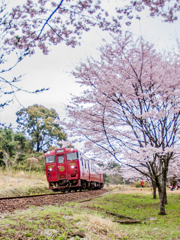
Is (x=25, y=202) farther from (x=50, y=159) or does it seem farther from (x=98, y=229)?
(x=50, y=159)

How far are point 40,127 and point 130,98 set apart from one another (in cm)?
2456

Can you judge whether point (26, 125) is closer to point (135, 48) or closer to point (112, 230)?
point (135, 48)

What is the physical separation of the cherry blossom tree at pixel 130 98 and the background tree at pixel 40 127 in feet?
74.5

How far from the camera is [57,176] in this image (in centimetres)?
1316

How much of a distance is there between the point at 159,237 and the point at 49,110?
1129 inches

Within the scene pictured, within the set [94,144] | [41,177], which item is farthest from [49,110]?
[94,144]

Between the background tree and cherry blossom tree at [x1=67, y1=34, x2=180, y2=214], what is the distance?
74.5 ft

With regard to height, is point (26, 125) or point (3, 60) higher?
point (26, 125)

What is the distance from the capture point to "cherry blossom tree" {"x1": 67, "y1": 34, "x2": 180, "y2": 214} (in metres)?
6.87

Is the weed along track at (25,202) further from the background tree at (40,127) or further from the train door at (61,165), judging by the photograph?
the background tree at (40,127)

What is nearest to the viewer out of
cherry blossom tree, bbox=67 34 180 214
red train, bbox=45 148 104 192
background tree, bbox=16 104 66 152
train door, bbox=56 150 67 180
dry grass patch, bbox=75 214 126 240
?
dry grass patch, bbox=75 214 126 240

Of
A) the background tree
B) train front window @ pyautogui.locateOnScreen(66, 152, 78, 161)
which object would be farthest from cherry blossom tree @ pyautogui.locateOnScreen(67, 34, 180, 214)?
the background tree

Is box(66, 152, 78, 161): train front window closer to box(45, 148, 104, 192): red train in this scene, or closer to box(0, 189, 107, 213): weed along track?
box(45, 148, 104, 192): red train

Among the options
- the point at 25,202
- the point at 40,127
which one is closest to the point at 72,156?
the point at 25,202
